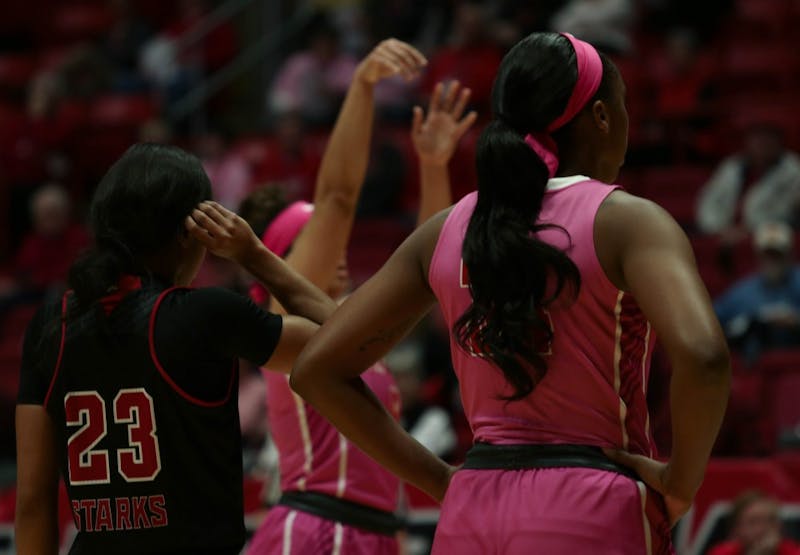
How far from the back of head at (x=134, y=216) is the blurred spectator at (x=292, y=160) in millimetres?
8531

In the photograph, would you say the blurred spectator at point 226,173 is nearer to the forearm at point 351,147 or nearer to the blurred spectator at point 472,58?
the blurred spectator at point 472,58

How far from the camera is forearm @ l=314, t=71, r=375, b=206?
14.0 ft

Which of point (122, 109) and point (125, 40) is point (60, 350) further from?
point (125, 40)

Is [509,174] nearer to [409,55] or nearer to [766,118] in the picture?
[409,55]

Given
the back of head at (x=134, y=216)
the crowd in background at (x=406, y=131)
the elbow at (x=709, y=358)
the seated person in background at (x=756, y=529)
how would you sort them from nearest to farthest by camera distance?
the elbow at (x=709, y=358)
the back of head at (x=134, y=216)
the seated person in background at (x=756, y=529)
the crowd in background at (x=406, y=131)

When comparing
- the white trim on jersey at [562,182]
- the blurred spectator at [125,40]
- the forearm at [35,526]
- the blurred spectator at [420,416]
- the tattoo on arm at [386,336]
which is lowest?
the blurred spectator at [125,40]

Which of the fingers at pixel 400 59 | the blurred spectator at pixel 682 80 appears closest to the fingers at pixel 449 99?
the fingers at pixel 400 59

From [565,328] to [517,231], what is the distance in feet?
0.67

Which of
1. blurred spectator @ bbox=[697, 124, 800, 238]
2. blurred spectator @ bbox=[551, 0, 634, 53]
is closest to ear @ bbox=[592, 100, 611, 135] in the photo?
blurred spectator @ bbox=[697, 124, 800, 238]

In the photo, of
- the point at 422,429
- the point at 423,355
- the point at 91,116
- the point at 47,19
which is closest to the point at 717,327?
the point at 422,429

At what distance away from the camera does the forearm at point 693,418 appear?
272 centimetres

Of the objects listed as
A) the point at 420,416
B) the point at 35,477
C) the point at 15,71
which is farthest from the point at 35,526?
the point at 15,71

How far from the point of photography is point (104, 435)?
321 centimetres

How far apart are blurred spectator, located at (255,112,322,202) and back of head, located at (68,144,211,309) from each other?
28.0 feet
